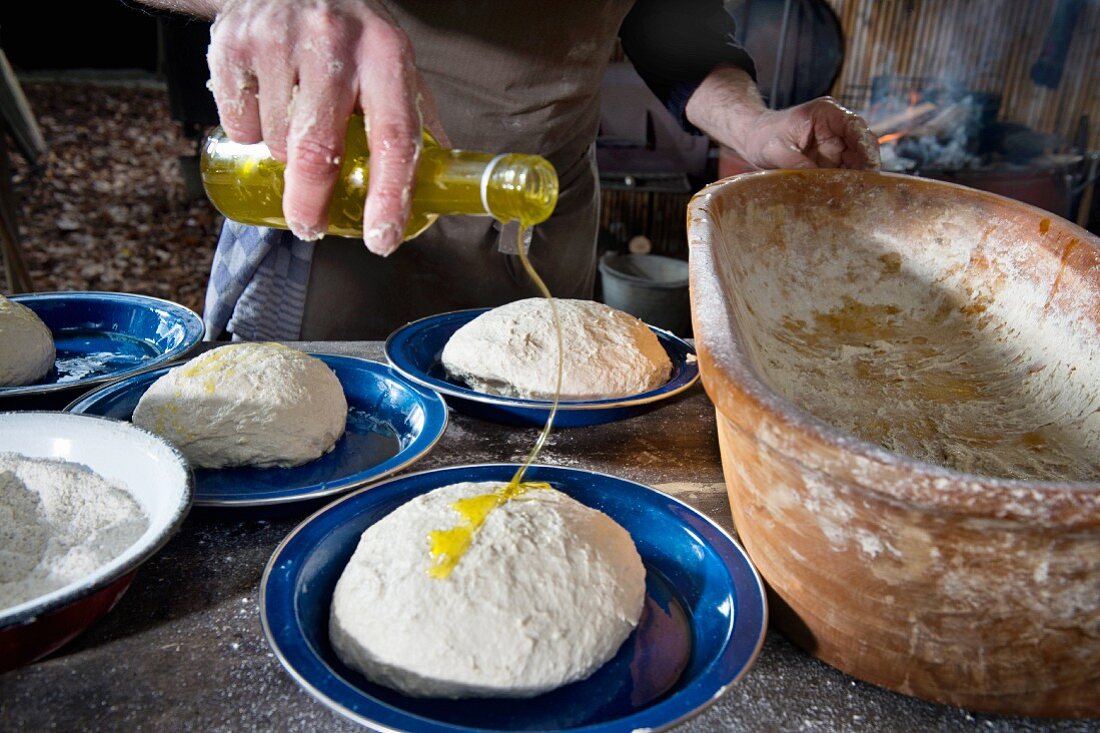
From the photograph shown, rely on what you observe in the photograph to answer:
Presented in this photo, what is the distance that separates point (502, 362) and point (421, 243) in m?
0.62

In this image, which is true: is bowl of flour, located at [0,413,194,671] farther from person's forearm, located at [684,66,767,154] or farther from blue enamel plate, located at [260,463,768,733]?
person's forearm, located at [684,66,767,154]

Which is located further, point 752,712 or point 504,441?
point 504,441

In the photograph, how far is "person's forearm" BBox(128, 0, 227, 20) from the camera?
118cm

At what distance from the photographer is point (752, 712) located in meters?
0.80

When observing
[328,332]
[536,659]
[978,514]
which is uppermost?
[978,514]

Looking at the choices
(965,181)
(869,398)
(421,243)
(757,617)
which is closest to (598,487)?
(757,617)

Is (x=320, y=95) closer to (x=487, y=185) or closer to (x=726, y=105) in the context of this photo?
(x=487, y=185)

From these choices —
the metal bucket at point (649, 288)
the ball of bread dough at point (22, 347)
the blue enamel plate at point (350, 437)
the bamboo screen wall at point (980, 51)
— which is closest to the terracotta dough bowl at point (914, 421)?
the blue enamel plate at point (350, 437)

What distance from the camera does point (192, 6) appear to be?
1.24 m

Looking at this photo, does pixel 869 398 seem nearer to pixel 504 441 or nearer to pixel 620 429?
pixel 620 429

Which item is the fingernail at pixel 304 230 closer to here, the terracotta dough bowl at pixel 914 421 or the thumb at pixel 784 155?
the terracotta dough bowl at pixel 914 421

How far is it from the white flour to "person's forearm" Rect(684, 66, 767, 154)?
153 cm

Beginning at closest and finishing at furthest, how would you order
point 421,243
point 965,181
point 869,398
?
point 869,398 → point 421,243 → point 965,181

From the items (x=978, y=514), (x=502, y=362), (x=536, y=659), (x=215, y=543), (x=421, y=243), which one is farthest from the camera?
(x=421, y=243)
